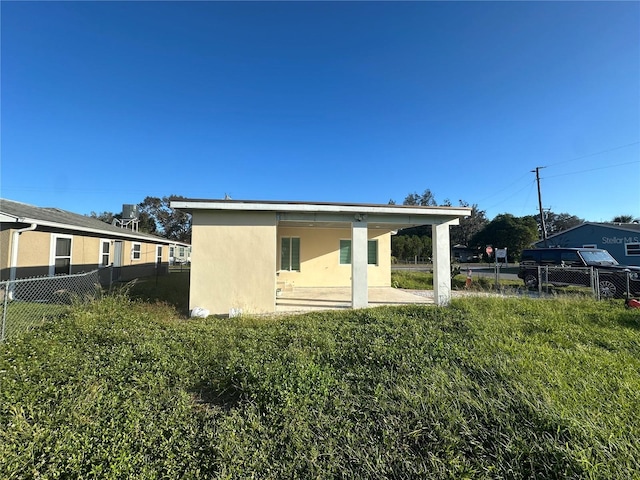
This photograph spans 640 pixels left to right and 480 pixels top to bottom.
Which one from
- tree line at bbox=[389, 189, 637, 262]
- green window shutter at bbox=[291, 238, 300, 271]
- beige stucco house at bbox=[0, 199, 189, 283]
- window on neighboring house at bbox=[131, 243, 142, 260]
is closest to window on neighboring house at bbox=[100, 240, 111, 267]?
beige stucco house at bbox=[0, 199, 189, 283]

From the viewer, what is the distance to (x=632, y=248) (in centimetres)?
1838

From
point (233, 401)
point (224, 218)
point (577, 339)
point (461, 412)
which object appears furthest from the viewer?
point (224, 218)

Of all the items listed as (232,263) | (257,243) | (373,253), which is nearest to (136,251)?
(232,263)

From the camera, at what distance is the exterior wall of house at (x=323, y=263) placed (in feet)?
42.0

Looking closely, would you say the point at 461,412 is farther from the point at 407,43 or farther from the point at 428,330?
the point at 407,43

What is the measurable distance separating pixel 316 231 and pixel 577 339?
9.47 m

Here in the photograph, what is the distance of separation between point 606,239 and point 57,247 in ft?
105

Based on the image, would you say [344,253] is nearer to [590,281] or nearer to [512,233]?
[590,281]

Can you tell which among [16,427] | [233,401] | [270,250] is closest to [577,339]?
[233,401]

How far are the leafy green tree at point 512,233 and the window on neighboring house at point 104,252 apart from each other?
4520cm

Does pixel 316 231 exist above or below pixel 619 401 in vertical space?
above

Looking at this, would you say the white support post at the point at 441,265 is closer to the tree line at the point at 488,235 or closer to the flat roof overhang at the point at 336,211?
the flat roof overhang at the point at 336,211

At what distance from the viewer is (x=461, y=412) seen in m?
2.78

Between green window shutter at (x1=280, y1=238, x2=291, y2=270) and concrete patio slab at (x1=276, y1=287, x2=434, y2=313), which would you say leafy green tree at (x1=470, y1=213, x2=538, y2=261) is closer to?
concrete patio slab at (x1=276, y1=287, x2=434, y2=313)
